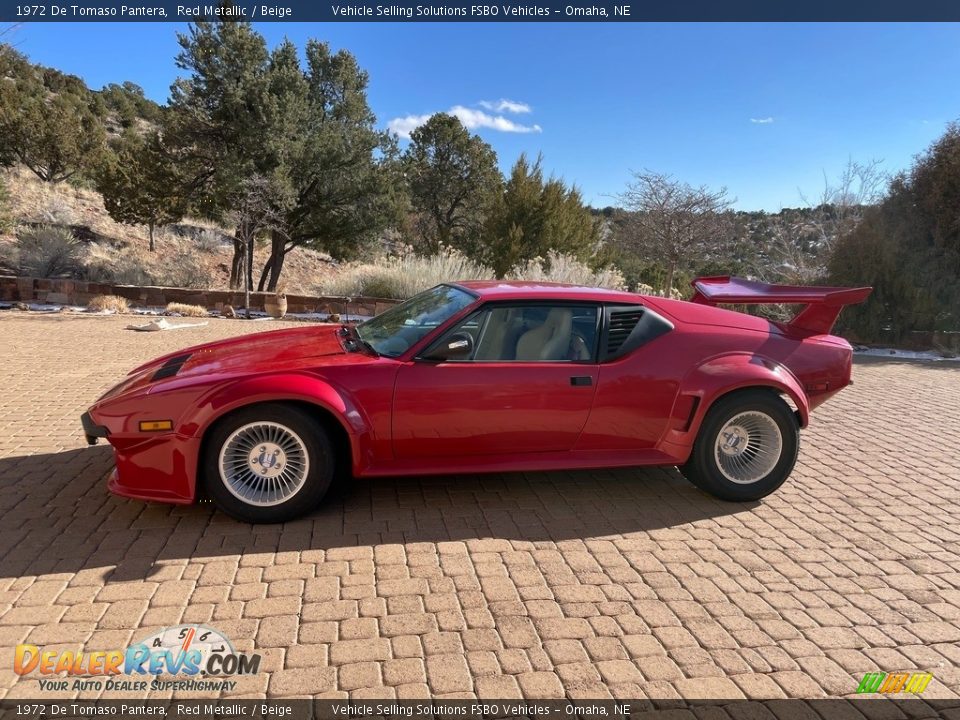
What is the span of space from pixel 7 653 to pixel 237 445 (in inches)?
51.9

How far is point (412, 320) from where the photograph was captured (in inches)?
164

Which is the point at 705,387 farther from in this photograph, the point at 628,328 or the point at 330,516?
the point at 330,516

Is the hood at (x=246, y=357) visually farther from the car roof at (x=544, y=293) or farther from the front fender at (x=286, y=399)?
the car roof at (x=544, y=293)

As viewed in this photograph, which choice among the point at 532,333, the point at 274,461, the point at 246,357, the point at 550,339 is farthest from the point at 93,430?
the point at 550,339

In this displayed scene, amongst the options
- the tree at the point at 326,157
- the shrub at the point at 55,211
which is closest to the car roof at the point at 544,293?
the tree at the point at 326,157

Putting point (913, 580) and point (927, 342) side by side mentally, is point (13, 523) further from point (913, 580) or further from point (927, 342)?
point (927, 342)

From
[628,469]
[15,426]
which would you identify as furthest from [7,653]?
[628,469]

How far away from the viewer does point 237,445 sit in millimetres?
3363

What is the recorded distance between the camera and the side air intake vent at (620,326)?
3.88 m

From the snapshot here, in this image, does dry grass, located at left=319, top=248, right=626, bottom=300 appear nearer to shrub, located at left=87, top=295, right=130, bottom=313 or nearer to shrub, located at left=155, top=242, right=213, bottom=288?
shrub, located at left=87, top=295, right=130, bottom=313

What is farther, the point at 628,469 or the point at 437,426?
the point at 628,469

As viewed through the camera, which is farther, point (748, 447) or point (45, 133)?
point (45, 133)

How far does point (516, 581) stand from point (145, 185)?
19.2 meters

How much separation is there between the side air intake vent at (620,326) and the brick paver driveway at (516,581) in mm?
1043
